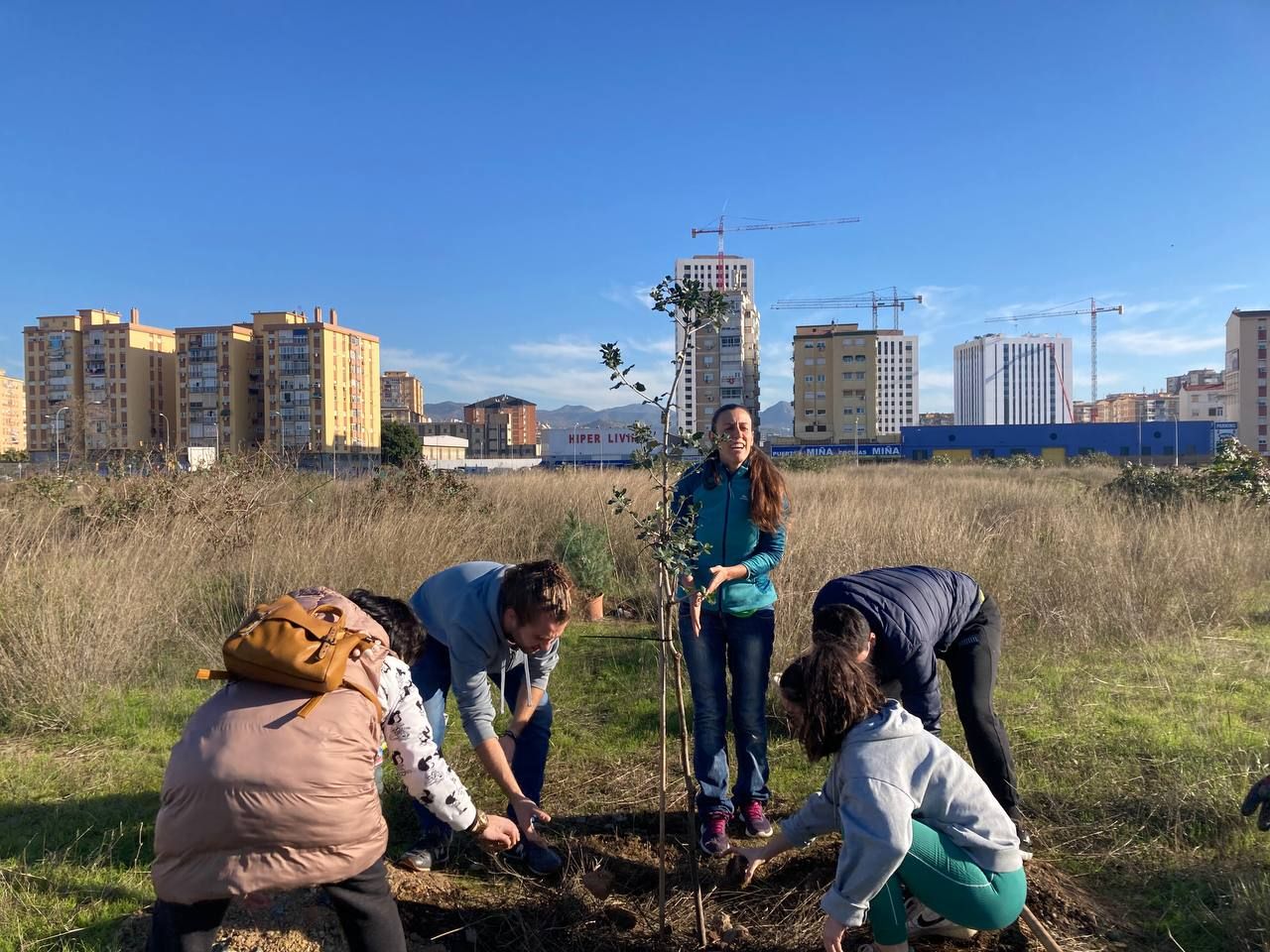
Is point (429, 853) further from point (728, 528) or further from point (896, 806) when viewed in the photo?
point (896, 806)

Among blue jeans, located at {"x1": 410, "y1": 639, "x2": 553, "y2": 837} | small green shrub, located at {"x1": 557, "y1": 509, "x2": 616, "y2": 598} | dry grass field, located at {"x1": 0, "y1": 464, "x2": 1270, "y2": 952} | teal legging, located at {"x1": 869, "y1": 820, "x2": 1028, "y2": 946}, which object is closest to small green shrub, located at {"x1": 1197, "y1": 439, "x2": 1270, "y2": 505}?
dry grass field, located at {"x1": 0, "y1": 464, "x2": 1270, "y2": 952}

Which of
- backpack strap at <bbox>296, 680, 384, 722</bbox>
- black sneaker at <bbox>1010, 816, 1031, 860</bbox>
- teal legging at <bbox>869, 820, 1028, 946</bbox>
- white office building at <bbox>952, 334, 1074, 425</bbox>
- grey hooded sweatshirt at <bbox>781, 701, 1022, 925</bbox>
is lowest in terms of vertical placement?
black sneaker at <bbox>1010, 816, 1031, 860</bbox>

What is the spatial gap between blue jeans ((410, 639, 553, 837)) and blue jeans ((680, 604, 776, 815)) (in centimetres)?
58

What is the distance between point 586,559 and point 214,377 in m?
68.9

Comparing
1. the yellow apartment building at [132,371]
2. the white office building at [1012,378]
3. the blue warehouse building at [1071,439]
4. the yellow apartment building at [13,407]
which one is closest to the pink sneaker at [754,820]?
the blue warehouse building at [1071,439]

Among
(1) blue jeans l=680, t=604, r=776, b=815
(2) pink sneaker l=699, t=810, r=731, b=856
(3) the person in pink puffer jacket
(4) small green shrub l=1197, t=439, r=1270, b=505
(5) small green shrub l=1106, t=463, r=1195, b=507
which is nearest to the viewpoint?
(3) the person in pink puffer jacket

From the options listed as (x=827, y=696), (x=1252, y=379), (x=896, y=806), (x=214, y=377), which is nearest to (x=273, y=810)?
(x=827, y=696)

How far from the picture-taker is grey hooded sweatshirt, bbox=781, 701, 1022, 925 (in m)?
1.92

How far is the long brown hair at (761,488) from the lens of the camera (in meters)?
3.18

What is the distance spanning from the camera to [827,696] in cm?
204

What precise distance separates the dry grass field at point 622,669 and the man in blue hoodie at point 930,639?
46 centimetres

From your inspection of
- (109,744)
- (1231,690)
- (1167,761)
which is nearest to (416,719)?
(109,744)

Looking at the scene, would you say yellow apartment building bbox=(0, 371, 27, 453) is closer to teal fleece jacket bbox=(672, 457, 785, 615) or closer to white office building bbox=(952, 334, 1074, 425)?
teal fleece jacket bbox=(672, 457, 785, 615)

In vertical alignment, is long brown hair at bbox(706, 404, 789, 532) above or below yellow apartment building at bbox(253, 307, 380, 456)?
below
